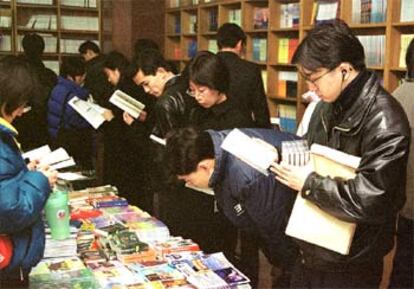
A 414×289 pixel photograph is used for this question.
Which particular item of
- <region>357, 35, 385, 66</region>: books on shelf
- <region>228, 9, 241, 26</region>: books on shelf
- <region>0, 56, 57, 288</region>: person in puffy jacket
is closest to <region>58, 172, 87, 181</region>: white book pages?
<region>0, 56, 57, 288</region>: person in puffy jacket

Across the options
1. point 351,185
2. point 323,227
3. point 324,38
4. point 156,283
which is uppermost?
point 324,38

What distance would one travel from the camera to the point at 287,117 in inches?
187

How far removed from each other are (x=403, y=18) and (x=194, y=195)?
190 centimetres

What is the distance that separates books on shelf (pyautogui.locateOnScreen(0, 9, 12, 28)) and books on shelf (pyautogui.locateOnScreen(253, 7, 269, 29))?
3325 mm

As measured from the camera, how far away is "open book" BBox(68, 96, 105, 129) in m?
3.80

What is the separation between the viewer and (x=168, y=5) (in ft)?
21.5

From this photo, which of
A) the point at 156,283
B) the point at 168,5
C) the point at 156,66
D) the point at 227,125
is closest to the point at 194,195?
the point at 227,125

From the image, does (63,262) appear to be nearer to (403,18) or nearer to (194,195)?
(194,195)

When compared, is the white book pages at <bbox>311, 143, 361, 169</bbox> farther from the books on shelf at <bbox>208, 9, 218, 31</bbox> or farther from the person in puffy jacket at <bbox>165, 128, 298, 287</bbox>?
the books on shelf at <bbox>208, 9, 218, 31</bbox>

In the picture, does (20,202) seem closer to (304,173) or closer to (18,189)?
(18,189)

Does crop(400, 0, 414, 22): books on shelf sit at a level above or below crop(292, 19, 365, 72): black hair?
above

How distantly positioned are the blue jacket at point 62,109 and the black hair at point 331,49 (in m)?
2.56

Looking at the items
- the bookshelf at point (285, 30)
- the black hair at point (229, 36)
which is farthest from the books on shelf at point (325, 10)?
the black hair at point (229, 36)

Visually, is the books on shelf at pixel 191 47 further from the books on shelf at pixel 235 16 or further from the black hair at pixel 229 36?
the black hair at pixel 229 36
